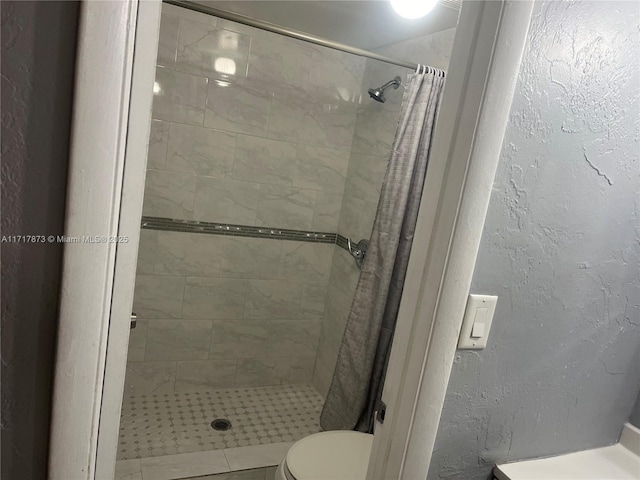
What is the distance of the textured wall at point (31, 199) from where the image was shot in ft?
1.85

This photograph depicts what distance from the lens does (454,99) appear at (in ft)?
2.78

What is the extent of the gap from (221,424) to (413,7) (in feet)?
6.48

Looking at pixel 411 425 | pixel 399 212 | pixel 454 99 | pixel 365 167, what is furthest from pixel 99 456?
pixel 365 167

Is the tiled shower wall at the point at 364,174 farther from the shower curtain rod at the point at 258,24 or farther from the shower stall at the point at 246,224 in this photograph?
the shower curtain rod at the point at 258,24

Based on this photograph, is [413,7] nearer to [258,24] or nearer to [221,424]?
[258,24]

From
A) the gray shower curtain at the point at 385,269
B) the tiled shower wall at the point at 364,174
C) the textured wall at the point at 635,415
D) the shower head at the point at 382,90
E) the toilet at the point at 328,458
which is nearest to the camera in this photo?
the textured wall at the point at 635,415

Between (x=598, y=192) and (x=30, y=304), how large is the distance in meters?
1.00

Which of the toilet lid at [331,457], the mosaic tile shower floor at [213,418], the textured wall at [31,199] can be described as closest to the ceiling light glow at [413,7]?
the textured wall at [31,199]

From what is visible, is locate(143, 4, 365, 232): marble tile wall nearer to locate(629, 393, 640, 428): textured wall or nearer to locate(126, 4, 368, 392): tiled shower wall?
locate(126, 4, 368, 392): tiled shower wall

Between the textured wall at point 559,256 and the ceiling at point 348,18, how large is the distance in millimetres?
954

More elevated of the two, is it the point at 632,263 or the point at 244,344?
the point at 632,263

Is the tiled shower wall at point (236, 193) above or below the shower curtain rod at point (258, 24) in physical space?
below

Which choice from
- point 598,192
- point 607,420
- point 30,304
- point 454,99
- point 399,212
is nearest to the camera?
point 30,304

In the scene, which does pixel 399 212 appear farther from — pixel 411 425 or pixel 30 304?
pixel 30 304
